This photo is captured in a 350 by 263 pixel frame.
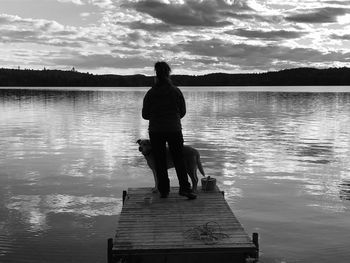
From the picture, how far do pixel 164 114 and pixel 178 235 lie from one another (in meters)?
2.68

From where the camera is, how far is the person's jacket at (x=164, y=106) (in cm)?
982

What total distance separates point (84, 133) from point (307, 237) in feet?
77.0

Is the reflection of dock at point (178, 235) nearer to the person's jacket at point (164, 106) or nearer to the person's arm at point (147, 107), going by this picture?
the person's jacket at point (164, 106)

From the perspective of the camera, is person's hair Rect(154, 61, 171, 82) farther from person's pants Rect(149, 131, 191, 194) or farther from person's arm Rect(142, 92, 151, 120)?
person's pants Rect(149, 131, 191, 194)

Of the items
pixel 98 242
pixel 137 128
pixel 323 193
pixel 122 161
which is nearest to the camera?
pixel 98 242

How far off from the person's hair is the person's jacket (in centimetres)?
14

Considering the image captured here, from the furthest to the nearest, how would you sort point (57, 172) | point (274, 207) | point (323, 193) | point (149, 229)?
point (57, 172)
point (323, 193)
point (274, 207)
point (149, 229)

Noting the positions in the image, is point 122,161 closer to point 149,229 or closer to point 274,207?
point 274,207

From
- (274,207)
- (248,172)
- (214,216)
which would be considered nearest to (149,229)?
(214,216)

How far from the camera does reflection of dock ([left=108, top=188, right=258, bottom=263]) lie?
7.65m

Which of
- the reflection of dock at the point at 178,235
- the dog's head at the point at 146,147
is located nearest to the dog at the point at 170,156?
the dog's head at the point at 146,147

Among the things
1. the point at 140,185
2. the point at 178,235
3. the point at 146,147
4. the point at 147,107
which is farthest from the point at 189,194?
Result: the point at 140,185

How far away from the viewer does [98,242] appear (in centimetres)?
1166

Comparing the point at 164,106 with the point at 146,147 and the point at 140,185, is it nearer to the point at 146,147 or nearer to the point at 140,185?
the point at 146,147
